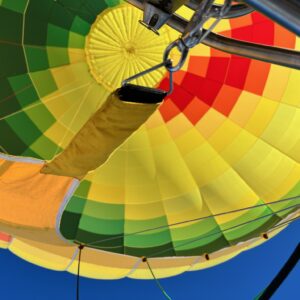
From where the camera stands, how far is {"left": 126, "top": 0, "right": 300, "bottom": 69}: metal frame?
1.35 meters

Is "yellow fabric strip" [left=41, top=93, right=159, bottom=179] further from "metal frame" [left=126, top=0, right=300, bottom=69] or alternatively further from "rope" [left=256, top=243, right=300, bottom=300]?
"rope" [left=256, top=243, right=300, bottom=300]

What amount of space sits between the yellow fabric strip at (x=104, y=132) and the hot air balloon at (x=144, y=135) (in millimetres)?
1387

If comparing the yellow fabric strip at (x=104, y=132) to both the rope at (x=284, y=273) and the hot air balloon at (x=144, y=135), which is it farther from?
the hot air balloon at (x=144, y=135)

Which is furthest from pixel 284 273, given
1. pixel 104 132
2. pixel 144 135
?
pixel 144 135

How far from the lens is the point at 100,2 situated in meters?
3.87

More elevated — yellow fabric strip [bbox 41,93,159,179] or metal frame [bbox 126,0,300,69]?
metal frame [bbox 126,0,300,69]

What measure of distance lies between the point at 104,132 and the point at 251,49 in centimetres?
60

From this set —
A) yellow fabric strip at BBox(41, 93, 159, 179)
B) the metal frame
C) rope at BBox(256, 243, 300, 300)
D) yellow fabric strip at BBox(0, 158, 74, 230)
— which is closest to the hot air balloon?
yellow fabric strip at BBox(0, 158, 74, 230)

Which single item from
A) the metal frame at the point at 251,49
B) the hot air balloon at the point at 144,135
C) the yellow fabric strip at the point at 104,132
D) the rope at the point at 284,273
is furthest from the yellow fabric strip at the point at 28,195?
the metal frame at the point at 251,49

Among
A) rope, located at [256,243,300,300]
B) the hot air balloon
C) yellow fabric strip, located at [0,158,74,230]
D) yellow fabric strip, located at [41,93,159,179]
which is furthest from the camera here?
the hot air balloon

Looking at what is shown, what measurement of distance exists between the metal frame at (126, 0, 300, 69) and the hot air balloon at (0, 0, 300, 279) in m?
2.16

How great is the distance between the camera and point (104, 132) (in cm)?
177

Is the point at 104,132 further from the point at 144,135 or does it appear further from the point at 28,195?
the point at 144,135

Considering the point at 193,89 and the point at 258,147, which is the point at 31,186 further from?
the point at 258,147
